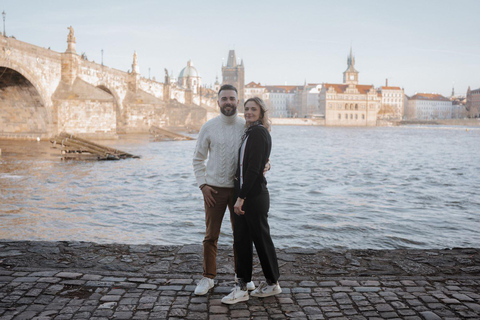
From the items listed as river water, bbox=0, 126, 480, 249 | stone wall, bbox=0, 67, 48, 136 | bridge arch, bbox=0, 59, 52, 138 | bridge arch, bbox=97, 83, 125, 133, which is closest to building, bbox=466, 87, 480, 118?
bridge arch, bbox=97, 83, 125, 133

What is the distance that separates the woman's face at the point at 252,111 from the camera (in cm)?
412

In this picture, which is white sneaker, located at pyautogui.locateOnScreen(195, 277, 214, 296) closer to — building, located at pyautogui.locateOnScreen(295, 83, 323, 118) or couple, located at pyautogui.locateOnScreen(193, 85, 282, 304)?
couple, located at pyautogui.locateOnScreen(193, 85, 282, 304)

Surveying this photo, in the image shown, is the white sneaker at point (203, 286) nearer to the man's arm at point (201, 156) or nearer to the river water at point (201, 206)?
the man's arm at point (201, 156)

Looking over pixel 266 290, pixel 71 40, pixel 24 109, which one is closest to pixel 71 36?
pixel 71 40

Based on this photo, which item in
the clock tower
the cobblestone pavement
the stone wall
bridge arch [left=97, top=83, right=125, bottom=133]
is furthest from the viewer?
the clock tower

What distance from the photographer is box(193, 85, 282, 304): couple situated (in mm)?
4113

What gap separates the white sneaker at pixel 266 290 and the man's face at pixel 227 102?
5.30 feet

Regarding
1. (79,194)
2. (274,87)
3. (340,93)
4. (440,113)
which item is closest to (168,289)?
(79,194)

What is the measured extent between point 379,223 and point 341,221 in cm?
74

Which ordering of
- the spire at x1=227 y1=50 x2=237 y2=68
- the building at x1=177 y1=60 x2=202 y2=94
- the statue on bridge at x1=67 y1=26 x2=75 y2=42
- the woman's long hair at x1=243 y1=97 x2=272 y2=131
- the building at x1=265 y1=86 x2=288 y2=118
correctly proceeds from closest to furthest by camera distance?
the woman's long hair at x1=243 y1=97 x2=272 y2=131 → the statue on bridge at x1=67 y1=26 x2=75 y2=42 → the building at x1=177 y1=60 x2=202 y2=94 → the spire at x1=227 y1=50 x2=237 y2=68 → the building at x1=265 y1=86 x2=288 y2=118

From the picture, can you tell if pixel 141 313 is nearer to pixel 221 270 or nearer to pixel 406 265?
pixel 221 270

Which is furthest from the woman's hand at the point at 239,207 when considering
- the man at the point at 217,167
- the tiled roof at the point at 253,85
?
the tiled roof at the point at 253,85

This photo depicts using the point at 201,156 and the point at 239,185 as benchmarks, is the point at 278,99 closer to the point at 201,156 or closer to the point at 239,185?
the point at 201,156

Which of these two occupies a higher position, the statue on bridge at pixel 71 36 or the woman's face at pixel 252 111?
the statue on bridge at pixel 71 36
